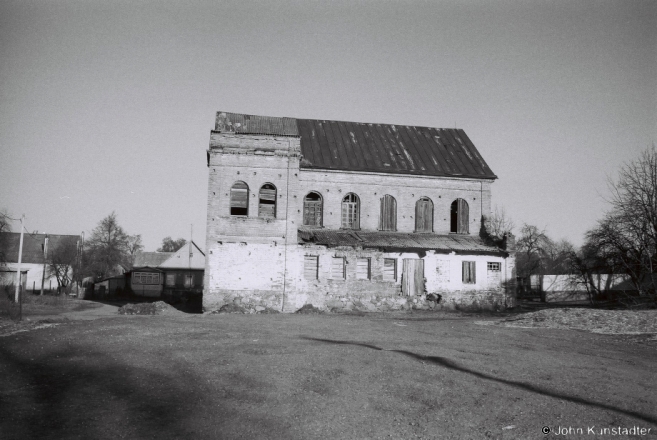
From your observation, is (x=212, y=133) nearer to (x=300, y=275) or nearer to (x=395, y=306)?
(x=300, y=275)

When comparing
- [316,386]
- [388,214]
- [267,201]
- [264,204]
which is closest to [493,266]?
[388,214]

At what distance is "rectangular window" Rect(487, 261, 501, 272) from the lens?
3002 centimetres

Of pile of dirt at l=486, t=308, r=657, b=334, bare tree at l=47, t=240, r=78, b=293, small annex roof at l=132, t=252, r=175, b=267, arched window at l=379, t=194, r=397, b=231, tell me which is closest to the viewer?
pile of dirt at l=486, t=308, r=657, b=334

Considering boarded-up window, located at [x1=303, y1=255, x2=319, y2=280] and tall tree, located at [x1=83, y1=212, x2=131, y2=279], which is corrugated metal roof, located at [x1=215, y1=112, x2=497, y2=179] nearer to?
boarded-up window, located at [x1=303, y1=255, x2=319, y2=280]

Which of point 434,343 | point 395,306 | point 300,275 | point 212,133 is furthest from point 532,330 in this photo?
point 212,133

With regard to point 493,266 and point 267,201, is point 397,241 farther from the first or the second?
point 267,201

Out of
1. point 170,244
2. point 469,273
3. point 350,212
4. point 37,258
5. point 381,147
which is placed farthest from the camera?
point 170,244

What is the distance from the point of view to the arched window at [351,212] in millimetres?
31109

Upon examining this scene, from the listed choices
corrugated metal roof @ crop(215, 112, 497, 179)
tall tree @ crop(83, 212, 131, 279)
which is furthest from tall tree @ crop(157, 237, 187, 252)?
corrugated metal roof @ crop(215, 112, 497, 179)

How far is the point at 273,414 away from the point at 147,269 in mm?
46970

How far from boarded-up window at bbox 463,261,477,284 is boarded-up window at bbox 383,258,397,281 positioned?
412 cm

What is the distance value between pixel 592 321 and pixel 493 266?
33.9 feet

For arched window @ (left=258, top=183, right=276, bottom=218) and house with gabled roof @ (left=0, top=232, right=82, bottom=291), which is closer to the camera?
arched window @ (left=258, top=183, right=276, bottom=218)

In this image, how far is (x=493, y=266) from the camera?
1185 inches
